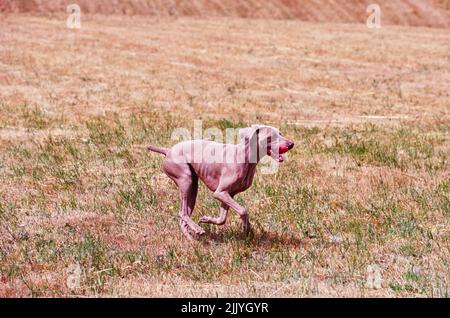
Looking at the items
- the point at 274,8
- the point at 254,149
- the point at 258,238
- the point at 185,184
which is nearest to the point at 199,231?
the point at 185,184

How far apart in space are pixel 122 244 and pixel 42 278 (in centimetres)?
121

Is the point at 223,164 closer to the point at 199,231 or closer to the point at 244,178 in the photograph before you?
the point at 244,178

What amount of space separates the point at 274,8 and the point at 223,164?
116 feet

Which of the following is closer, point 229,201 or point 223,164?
point 229,201

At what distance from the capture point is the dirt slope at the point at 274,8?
3947 cm

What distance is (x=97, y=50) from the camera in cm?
2781

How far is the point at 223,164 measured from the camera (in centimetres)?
731

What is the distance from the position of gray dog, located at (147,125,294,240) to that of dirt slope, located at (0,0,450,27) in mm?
32672

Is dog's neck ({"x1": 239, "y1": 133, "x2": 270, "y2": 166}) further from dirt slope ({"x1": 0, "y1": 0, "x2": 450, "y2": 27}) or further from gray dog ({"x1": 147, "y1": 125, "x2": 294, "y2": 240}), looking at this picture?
dirt slope ({"x1": 0, "y1": 0, "x2": 450, "y2": 27})

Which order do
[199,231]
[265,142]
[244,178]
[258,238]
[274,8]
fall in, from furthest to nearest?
[274,8], [258,238], [199,231], [244,178], [265,142]

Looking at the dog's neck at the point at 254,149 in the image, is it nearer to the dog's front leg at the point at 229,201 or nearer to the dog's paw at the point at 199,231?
the dog's front leg at the point at 229,201

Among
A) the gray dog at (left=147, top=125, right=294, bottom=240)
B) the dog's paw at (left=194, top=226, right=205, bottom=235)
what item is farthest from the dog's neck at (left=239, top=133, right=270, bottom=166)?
the dog's paw at (left=194, top=226, right=205, bottom=235)

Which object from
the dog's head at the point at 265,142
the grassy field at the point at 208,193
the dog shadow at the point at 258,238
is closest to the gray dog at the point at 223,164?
the dog's head at the point at 265,142
